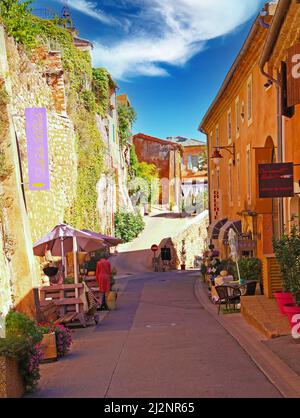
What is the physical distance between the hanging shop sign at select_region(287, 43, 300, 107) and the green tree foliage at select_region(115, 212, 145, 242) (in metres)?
36.2

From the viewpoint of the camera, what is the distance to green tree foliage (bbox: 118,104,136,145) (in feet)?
181

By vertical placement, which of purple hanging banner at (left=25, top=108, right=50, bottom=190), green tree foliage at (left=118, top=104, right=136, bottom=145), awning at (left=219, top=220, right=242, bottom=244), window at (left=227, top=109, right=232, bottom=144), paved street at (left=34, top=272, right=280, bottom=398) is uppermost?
green tree foliage at (left=118, top=104, right=136, bottom=145)

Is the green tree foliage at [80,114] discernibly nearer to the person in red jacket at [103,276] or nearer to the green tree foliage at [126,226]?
the person in red jacket at [103,276]

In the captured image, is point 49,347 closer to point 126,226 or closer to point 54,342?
point 54,342

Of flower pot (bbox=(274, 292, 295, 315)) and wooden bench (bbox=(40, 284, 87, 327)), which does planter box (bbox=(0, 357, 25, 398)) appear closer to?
flower pot (bbox=(274, 292, 295, 315))

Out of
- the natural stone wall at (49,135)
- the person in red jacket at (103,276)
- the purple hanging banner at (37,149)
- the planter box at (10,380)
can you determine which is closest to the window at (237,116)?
the natural stone wall at (49,135)

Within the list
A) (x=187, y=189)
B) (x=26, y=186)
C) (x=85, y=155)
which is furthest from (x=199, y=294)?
(x=187, y=189)

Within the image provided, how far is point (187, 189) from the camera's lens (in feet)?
252

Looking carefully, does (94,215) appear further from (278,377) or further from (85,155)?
(278,377)

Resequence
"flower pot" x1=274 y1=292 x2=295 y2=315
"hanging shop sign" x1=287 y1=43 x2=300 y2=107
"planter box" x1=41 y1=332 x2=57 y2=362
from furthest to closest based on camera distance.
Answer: "flower pot" x1=274 y1=292 x2=295 y2=315 < "hanging shop sign" x1=287 y1=43 x2=300 y2=107 < "planter box" x1=41 y1=332 x2=57 y2=362

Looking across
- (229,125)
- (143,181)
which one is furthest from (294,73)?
(143,181)

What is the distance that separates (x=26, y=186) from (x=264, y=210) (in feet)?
25.0

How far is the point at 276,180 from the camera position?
1376 cm

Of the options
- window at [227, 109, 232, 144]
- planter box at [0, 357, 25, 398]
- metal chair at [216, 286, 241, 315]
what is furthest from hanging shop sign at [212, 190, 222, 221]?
planter box at [0, 357, 25, 398]
